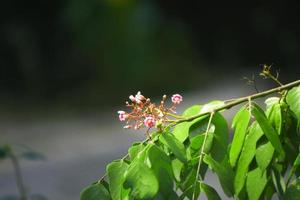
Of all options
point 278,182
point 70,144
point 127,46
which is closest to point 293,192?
point 278,182

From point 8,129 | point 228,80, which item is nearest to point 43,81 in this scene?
point 8,129

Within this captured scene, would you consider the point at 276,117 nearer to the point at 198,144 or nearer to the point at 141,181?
the point at 198,144

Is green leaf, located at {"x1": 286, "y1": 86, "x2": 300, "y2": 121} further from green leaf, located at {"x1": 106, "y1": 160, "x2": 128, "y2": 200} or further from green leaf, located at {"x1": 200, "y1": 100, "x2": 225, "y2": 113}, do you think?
green leaf, located at {"x1": 106, "y1": 160, "x2": 128, "y2": 200}

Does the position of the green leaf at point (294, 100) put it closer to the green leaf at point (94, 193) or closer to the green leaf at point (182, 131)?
the green leaf at point (182, 131)

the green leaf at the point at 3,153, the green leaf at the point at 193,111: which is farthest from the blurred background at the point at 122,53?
the green leaf at the point at 193,111

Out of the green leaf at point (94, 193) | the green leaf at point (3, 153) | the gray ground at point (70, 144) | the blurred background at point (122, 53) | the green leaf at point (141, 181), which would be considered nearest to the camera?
the green leaf at point (141, 181)

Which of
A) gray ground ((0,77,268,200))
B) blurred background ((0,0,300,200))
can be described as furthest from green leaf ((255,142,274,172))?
blurred background ((0,0,300,200))
